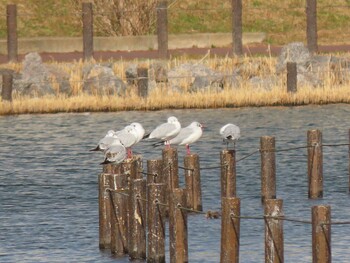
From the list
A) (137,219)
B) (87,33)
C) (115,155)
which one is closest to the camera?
(137,219)

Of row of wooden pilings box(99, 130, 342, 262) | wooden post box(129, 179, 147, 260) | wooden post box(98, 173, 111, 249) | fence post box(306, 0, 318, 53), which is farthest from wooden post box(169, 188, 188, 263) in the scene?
fence post box(306, 0, 318, 53)

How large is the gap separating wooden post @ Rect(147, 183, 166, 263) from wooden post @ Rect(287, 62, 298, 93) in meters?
21.5

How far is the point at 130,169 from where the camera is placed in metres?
22.2

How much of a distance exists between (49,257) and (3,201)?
5725 mm

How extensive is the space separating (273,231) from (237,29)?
28055mm

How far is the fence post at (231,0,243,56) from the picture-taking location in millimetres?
44969

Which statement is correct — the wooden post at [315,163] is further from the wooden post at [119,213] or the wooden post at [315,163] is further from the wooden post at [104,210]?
the wooden post at [119,213]

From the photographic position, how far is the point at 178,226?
1855cm

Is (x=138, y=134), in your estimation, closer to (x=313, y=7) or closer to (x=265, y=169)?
(x=265, y=169)

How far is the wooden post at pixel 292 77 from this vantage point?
40281 millimetres

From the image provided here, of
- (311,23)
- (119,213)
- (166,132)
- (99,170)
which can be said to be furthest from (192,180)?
(311,23)

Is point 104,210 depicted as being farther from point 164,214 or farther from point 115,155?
point 164,214

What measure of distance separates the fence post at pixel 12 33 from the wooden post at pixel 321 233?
28750mm

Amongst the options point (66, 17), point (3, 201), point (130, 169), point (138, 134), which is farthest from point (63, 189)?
point (66, 17)
